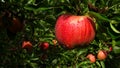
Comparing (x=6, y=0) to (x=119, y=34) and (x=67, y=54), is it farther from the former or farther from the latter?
(x=67, y=54)

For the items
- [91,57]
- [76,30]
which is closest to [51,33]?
[91,57]

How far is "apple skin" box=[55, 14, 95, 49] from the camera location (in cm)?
168

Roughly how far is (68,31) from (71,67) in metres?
2.49

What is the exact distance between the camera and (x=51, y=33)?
3.17 m

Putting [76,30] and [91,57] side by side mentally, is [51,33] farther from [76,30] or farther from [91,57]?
[76,30]

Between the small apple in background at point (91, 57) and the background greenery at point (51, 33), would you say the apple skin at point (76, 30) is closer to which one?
the background greenery at point (51, 33)

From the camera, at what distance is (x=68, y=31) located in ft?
5.56

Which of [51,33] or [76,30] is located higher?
[76,30]

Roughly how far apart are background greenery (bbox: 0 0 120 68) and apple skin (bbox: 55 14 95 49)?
0.14ft

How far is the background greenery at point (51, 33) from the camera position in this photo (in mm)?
1729

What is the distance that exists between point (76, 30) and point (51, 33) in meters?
1.50

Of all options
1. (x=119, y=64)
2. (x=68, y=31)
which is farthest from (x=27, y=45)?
(x=68, y=31)

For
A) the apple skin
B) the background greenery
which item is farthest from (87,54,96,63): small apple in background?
the apple skin

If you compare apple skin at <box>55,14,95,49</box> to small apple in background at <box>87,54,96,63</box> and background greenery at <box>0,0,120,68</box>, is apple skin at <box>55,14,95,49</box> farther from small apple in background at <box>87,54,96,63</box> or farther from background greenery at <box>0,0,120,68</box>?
small apple in background at <box>87,54,96,63</box>
